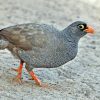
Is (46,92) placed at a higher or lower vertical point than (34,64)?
lower

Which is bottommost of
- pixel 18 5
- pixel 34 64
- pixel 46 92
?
pixel 46 92

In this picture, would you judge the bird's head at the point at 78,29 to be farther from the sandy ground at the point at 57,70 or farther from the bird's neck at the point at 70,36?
the sandy ground at the point at 57,70

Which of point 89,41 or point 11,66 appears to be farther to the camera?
point 89,41

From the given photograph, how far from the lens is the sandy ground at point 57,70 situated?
697 cm

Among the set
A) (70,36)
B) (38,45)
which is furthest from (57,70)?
(38,45)

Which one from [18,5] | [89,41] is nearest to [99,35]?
[89,41]

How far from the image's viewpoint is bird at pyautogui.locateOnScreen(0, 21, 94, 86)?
704cm

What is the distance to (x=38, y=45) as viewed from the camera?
7059 millimetres

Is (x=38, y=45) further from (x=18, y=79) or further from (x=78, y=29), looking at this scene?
(x=78, y=29)

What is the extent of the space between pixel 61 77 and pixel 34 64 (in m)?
1.14

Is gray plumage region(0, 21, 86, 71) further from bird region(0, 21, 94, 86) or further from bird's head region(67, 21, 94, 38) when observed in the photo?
bird's head region(67, 21, 94, 38)

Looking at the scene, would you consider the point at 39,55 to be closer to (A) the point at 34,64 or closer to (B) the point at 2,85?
(A) the point at 34,64

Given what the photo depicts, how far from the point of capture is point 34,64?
7.08 metres

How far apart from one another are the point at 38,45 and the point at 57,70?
1548 millimetres
